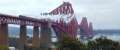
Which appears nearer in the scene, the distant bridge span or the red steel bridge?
the distant bridge span

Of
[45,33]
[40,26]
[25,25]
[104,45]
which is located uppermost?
[25,25]

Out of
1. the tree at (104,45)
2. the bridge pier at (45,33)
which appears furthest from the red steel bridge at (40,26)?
the tree at (104,45)

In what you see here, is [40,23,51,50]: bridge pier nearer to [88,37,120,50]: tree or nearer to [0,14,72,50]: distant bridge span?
[0,14,72,50]: distant bridge span

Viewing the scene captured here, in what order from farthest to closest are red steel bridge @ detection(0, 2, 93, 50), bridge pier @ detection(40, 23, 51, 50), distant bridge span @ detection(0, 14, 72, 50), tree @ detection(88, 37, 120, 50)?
bridge pier @ detection(40, 23, 51, 50)
red steel bridge @ detection(0, 2, 93, 50)
distant bridge span @ detection(0, 14, 72, 50)
tree @ detection(88, 37, 120, 50)

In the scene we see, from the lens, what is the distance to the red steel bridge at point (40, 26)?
281 feet

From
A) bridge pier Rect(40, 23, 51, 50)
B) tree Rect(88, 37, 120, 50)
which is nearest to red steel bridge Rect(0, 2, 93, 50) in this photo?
bridge pier Rect(40, 23, 51, 50)

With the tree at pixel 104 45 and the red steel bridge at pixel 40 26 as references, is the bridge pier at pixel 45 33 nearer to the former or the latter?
the red steel bridge at pixel 40 26

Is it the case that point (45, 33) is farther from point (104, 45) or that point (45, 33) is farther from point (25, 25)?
point (104, 45)

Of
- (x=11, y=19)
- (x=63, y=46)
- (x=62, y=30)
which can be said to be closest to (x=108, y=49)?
(x=63, y=46)

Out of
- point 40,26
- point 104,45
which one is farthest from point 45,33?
point 104,45

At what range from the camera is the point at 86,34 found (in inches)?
6732

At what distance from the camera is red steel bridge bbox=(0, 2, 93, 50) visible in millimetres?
85588

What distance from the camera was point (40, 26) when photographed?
110 m

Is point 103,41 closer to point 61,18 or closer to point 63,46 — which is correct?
point 63,46
